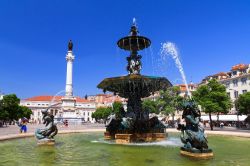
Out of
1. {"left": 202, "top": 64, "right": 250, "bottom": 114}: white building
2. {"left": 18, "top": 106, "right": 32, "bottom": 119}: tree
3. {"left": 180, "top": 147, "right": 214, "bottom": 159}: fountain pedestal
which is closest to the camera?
{"left": 180, "top": 147, "right": 214, "bottom": 159}: fountain pedestal

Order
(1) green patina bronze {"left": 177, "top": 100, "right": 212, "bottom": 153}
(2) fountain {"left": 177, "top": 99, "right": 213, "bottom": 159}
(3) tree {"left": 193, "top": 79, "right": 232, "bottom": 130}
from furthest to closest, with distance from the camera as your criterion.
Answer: (3) tree {"left": 193, "top": 79, "right": 232, "bottom": 130} < (1) green patina bronze {"left": 177, "top": 100, "right": 212, "bottom": 153} < (2) fountain {"left": 177, "top": 99, "right": 213, "bottom": 159}

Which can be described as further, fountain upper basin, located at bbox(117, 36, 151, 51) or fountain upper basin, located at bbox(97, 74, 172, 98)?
fountain upper basin, located at bbox(117, 36, 151, 51)

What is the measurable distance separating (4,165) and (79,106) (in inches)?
6290

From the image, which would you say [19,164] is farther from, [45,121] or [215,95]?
[215,95]

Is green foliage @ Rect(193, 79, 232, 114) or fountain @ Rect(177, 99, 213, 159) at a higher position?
green foliage @ Rect(193, 79, 232, 114)

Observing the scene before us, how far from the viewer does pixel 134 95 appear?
1984cm

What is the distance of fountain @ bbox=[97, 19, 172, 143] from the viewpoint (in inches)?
696

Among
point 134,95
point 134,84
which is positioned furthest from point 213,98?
point 134,84

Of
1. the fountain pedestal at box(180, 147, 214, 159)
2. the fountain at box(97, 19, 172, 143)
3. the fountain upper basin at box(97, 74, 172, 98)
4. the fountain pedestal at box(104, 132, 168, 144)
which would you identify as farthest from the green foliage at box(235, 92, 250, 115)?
the fountain pedestal at box(180, 147, 214, 159)

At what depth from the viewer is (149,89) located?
802 inches

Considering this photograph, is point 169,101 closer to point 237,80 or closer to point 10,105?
point 237,80

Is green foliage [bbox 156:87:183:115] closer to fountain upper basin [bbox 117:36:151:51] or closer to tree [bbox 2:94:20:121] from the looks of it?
tree [bbox 2:94:20:121]

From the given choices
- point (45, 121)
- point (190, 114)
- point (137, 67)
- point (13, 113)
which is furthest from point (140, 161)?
point (13, 113)

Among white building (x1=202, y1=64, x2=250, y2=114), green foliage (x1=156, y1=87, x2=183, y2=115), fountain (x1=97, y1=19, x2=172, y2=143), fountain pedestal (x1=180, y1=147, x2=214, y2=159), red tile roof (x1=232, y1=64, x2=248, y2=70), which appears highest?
red tile roof (x1=232, y1=64, x2=248, y2=70)
